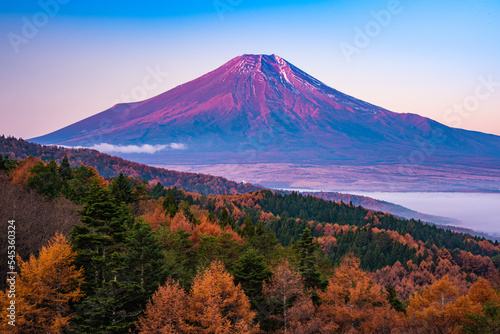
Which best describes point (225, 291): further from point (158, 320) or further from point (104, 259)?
point (104, 259)

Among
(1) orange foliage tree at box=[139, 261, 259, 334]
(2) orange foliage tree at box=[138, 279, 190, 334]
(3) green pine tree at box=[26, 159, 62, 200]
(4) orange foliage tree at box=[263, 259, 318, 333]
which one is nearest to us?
(2) orange foliage tree at box=[138, 279, 190, 334]

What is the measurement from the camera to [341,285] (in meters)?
45.2

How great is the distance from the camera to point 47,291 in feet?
110

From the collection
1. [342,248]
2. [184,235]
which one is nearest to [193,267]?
[184,235]


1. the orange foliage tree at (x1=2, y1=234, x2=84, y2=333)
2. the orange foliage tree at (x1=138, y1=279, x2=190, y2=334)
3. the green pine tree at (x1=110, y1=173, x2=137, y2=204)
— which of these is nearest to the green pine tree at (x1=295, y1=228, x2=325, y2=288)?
the orange foliage tree at (x1=138, y1=279, x2=190, y2=334)

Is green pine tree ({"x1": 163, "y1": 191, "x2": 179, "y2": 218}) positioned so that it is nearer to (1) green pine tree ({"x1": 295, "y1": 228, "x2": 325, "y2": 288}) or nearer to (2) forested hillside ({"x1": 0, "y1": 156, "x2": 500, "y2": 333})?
(2) forested hillside ({"x1": 0, "y1": 156, "x2": 500, "y2": 333})

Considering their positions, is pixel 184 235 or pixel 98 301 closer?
pixel 98 301

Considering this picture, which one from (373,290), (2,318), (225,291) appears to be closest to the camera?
(2,318)

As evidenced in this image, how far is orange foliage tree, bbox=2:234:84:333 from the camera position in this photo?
3212cm

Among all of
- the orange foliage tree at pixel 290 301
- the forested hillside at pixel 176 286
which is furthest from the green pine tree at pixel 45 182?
the orange foliage tree at pixel 290 301

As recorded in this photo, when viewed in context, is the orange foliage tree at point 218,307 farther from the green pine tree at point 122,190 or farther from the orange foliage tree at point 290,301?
the green pine tree at point 122,190

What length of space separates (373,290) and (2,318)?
33408 mm

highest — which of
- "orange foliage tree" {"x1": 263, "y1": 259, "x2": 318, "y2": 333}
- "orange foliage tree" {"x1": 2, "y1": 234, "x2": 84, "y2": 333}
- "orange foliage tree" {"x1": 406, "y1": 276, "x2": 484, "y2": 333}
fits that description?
"orange foliage tree" {"x1": 2, "y1": 234, "x2": 84, "y2": 333}

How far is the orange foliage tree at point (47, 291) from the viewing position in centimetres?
3212
